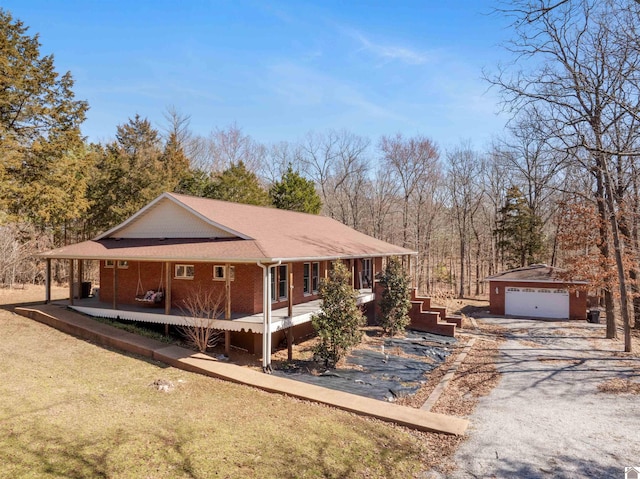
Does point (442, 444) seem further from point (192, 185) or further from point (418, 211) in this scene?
point (418, 211)

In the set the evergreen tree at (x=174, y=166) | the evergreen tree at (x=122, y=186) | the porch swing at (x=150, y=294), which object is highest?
the evergreen tree at (x=174, y=166)

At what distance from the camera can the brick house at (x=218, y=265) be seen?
1170 cm

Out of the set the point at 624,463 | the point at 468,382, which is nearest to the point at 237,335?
the point at 468,382

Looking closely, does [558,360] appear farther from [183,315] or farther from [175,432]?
[183,315]

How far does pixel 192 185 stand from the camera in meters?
29.8

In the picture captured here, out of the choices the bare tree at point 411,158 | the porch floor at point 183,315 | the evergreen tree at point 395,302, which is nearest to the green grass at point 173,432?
the porch floor at point 183,315

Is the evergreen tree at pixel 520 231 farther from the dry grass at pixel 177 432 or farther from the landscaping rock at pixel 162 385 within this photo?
the landscaping rock at pixel 162 385

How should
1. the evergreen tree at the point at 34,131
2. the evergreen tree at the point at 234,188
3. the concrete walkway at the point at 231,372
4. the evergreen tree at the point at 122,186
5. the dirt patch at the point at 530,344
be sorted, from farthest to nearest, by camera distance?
the evergreen tree at the point at 234,188, the evergreen tree at the point at 122,186, the evergreen tree at the point at 34,131, the dirt patch at the point at 530,344, the concrete walkway at the point at 231,372

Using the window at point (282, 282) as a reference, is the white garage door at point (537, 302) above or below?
below

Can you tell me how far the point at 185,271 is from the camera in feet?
45.9

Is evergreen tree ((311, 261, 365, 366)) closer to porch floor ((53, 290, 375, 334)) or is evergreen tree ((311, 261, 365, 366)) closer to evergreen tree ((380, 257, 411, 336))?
porch floor ((53, 290, 375, 334))

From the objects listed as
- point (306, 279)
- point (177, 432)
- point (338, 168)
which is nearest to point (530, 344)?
point (306, 279)

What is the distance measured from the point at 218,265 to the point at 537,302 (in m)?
19.7

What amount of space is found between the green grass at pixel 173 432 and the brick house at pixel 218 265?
9.81 ft
